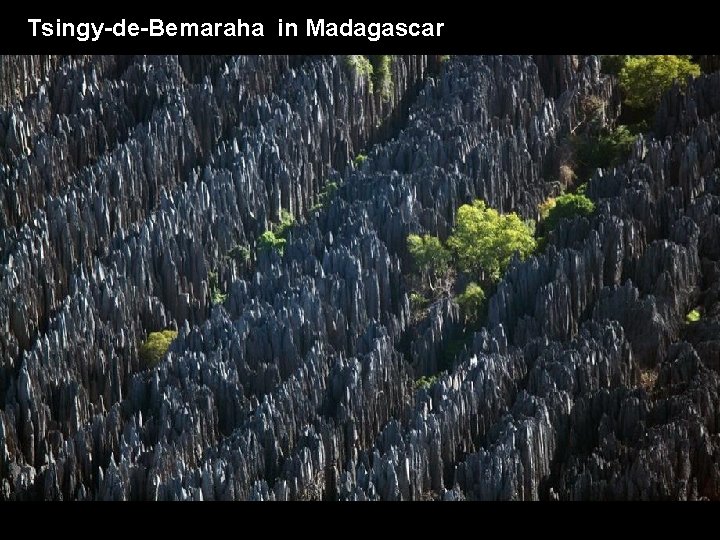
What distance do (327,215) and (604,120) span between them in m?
13.6

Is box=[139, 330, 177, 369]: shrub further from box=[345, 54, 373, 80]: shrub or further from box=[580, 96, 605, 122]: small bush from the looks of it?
box=[580, 96, 605, 122]: small bush

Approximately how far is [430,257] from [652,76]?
15431mm

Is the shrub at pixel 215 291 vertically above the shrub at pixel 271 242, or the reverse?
the shrub at pixel 271 242

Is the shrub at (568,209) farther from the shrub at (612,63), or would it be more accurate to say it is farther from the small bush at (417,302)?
the shrub at (612,63)

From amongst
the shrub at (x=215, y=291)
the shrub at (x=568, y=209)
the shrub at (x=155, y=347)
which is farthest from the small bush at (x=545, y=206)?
the shrub at (x=155, y=347)

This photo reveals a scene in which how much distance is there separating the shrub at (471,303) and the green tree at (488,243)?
160 centimetres

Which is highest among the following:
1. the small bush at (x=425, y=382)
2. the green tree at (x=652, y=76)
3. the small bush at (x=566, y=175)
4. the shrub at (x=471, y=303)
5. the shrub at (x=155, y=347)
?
the green tree at (x=652, y=76)

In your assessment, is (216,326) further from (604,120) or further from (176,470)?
(604,120)

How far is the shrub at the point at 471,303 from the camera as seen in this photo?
304 feet

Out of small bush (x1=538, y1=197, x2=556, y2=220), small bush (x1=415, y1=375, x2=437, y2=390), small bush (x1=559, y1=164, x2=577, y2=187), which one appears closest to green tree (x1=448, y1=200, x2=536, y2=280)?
small bush (x1=538, y1=197, x2=556, y2=220)

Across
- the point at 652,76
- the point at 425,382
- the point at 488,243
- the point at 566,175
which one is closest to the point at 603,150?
the point at 566,175

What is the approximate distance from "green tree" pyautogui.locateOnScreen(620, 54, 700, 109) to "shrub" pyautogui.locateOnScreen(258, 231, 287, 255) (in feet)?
56.5

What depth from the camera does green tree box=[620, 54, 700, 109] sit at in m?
104
